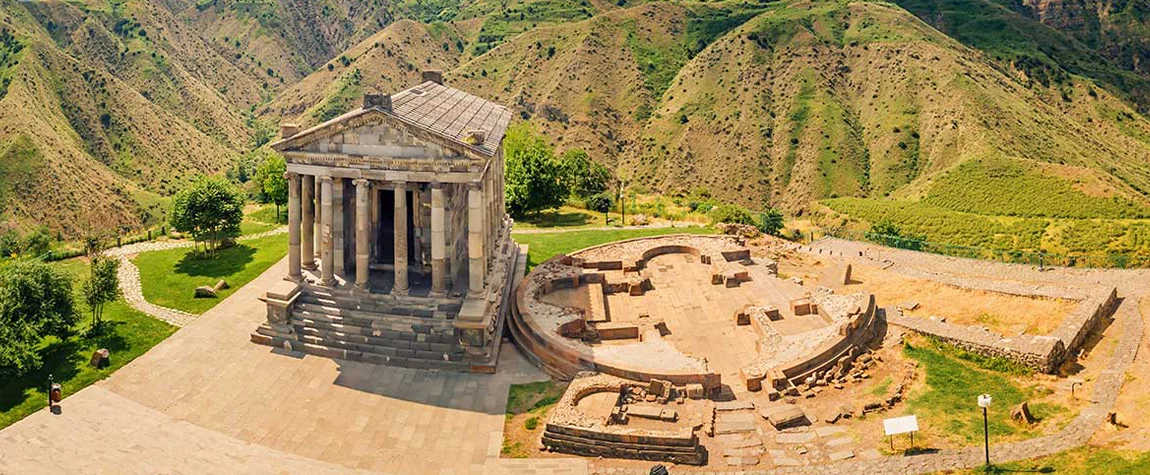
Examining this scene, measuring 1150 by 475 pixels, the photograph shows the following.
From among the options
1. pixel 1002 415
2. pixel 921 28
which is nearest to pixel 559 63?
pixel 921 28

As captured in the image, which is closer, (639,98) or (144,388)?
(144,388)

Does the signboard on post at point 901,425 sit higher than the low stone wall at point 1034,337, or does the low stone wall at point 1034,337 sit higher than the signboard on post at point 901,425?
the low stone wall at point 1034,337

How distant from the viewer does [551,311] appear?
4562 centimetres

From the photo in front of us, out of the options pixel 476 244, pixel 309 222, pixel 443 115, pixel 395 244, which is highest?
pixel 443 115

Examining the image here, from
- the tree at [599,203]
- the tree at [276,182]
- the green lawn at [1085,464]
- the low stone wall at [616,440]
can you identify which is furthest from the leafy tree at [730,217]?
the green lawn at [1085,464]

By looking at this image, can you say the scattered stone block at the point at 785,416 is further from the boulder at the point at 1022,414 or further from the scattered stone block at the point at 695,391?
the boulder at the point at 1022,414

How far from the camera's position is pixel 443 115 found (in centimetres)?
4459

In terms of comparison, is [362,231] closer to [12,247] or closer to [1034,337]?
[1034,337]

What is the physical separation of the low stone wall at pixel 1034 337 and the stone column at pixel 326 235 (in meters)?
31.9

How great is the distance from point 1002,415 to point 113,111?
15228 cm

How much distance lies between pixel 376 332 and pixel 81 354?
48.6ft

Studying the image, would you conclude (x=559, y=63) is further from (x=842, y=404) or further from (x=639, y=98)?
(x=842, y=404)

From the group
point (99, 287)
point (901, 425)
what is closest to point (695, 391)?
point (901, 425)

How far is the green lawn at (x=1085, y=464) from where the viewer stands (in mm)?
27500
